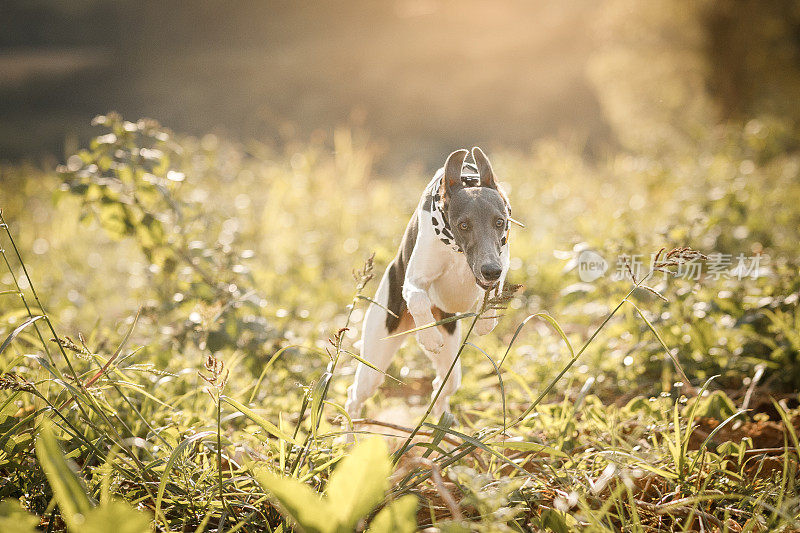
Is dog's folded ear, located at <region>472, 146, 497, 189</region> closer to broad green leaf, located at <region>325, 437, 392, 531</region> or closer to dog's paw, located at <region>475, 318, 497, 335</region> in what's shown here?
dog's paw, located at <region>475, 318, 497, 335</region>

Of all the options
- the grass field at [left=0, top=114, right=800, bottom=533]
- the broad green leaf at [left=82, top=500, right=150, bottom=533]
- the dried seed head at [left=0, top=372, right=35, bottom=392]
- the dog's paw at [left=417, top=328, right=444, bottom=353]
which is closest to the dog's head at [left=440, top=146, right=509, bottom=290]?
the grass field at [left=0, top=114, right=800, bottom=533]

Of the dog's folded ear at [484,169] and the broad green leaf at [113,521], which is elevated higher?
the dog's folded ear at [484,169]

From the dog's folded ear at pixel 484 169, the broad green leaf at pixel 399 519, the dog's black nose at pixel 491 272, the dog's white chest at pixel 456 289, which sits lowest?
the broad green leaf at pixel 399 519

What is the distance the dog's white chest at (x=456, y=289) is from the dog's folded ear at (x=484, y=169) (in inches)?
9.2

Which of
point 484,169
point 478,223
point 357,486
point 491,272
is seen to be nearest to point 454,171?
point 484,169

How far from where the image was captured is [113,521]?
1001 millimetres

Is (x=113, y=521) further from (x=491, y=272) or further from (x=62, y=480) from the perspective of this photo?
(x=491, y=272)

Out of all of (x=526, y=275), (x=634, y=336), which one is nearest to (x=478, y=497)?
(x=634, y=336)

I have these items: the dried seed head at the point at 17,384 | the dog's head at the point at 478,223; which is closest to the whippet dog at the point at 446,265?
the dog's head at the point at 478,223

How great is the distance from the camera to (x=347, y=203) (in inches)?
255

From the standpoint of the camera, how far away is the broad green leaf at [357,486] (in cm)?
121

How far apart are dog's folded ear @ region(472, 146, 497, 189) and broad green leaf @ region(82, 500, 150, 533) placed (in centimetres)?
122

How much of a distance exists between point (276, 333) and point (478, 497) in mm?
1943

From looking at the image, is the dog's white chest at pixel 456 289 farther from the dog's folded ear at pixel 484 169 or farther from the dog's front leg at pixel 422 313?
the dog's folded ear at pixel 484 169
